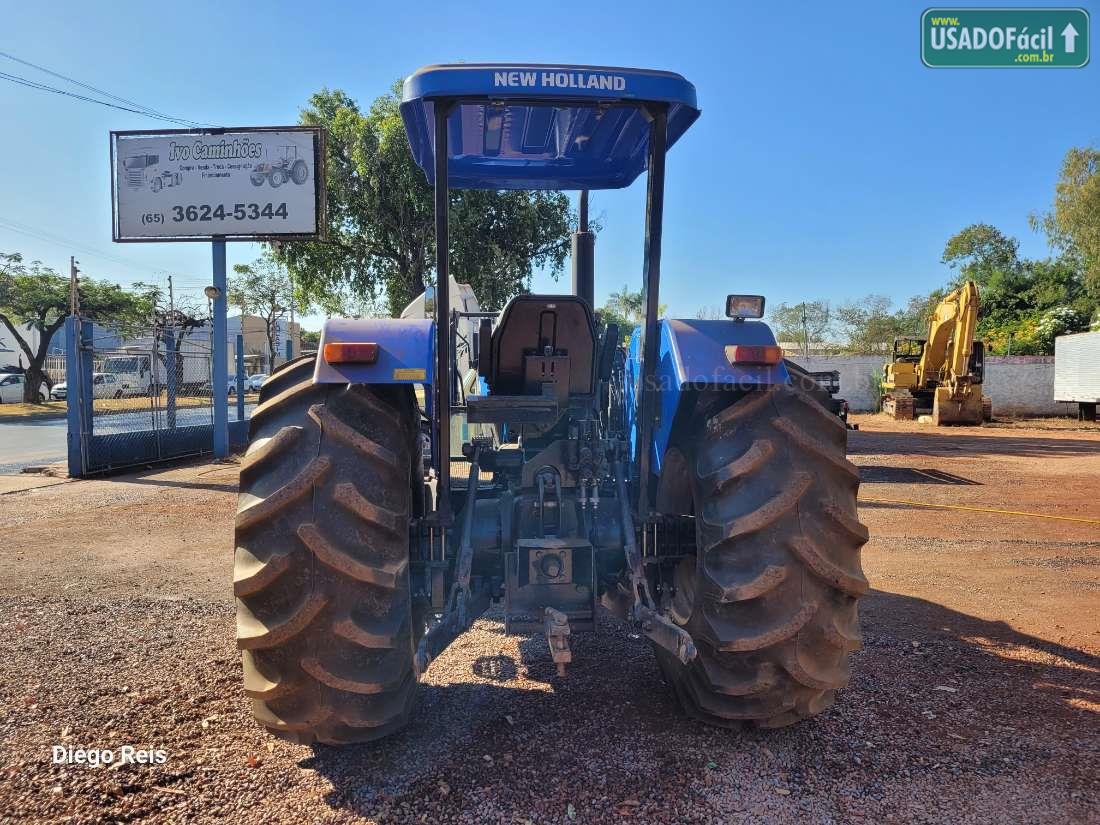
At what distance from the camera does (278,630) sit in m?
2.67

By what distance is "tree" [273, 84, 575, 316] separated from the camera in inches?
790

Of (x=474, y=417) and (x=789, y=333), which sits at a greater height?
(x=789, y=333)

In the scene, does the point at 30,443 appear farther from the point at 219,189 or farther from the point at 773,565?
the point at 773,565

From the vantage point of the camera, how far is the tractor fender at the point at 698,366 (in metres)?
3.13

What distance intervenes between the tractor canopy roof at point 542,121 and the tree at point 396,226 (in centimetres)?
1513

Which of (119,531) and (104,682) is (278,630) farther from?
(119,531)

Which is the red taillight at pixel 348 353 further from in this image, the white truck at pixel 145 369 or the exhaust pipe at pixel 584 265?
the white truck at pixel 145 369

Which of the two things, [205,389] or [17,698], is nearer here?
[17,698]

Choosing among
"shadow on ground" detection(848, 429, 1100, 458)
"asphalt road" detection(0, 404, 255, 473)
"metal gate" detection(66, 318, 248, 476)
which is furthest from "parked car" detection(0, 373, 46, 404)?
"shadow on ground" detection(848, 429, 1100, 458)

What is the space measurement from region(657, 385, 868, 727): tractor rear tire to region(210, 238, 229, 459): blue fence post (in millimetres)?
13023

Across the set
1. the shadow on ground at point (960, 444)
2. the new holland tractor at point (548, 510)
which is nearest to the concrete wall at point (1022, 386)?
the shadow on ground at point (960, 444)

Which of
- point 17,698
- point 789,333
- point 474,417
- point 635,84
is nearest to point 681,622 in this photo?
point 474,417

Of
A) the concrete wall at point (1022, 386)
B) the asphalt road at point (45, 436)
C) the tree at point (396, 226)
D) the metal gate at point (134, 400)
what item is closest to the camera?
the metal gate at point (134, 400)

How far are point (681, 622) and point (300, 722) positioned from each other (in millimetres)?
1654
